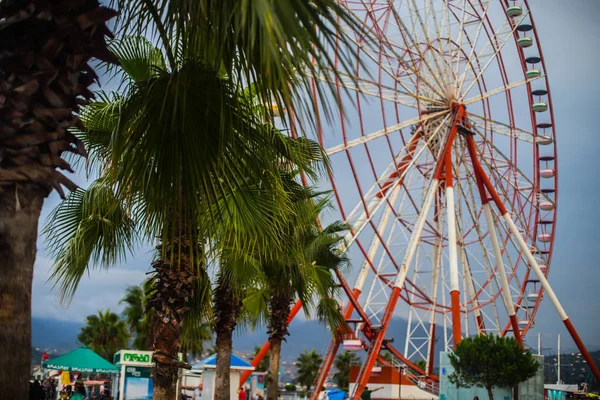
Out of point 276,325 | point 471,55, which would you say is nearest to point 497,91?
point 471,55

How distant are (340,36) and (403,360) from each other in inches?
1368

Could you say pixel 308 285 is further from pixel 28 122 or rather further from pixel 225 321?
pixel 28 122

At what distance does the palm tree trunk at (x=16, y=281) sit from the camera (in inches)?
165

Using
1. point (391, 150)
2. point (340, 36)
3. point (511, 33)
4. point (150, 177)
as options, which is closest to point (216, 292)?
point (150, 177)

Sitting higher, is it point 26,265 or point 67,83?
point 67,83

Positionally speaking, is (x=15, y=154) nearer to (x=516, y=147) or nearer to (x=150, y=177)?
(x=150, y=177)

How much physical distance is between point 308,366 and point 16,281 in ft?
284

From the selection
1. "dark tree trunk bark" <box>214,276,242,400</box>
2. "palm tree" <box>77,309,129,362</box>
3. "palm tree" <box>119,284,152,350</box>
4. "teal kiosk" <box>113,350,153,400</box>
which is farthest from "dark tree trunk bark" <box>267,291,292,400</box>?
"palm tree" <box>77,309,129,362</box>

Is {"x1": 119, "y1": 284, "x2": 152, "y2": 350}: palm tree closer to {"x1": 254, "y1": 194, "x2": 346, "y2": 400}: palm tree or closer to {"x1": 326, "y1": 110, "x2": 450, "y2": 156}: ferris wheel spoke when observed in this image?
{"x1": 326, "y1": 110, "x2": 450, "y2": 156}: ferris wheel spoke

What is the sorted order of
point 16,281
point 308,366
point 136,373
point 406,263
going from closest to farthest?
point 16,281 → point 136,373 → point 406,263 → point 308,366

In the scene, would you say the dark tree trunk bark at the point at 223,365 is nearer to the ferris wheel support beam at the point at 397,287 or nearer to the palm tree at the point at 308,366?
the ferris wheel support beam at the point at 397,287

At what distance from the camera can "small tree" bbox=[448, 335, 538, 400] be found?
3194 cm

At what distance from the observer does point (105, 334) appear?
53.2m

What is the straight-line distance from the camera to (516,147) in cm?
3472
